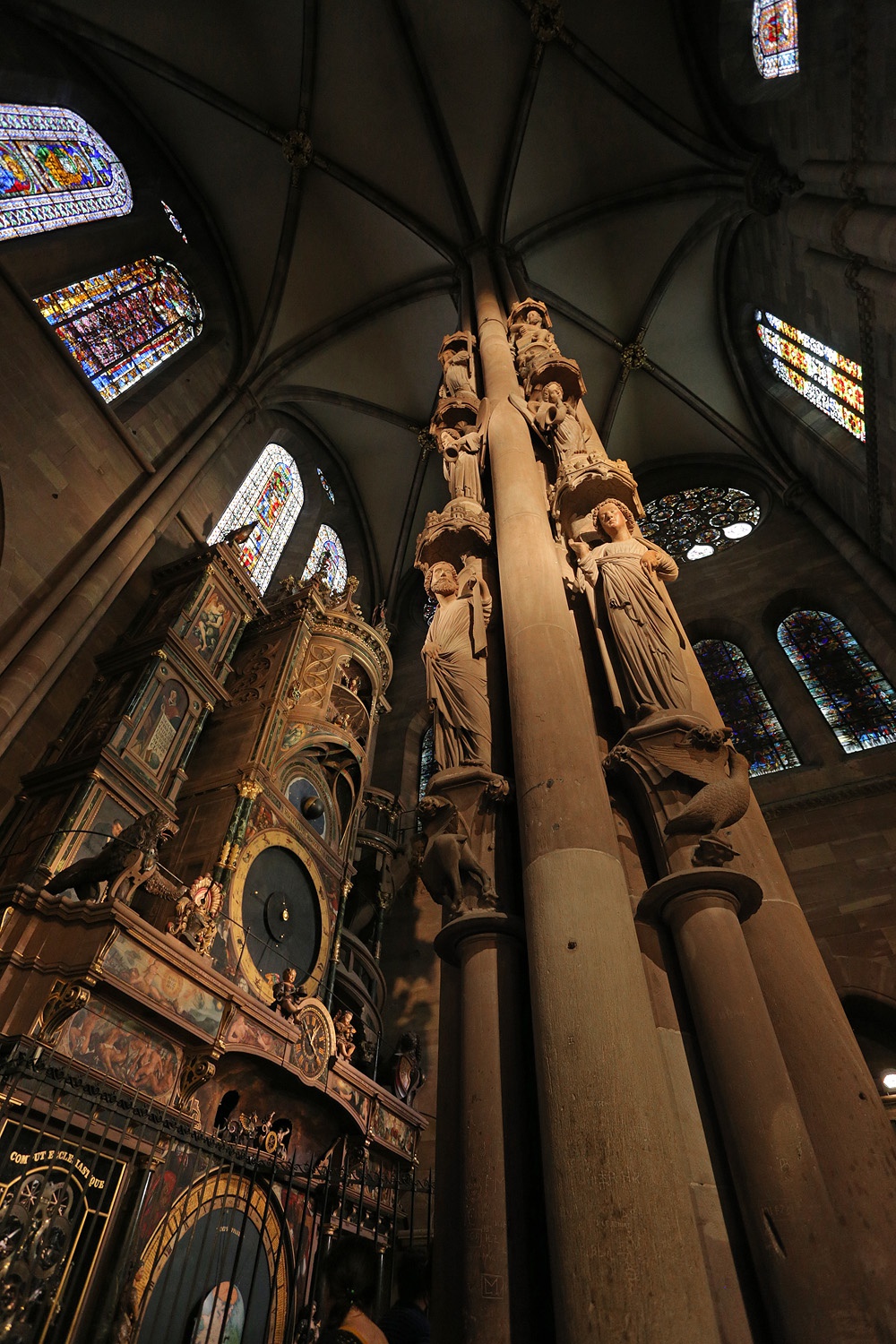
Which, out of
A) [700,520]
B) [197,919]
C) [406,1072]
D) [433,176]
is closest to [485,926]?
[197,919]

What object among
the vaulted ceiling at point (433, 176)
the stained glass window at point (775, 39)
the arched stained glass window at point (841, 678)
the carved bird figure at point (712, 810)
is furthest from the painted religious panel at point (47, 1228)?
the stained glass window at point (775, 39)

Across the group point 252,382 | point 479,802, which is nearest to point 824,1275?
point 479,802

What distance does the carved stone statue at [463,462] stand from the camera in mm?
4797

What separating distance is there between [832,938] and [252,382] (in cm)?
1226

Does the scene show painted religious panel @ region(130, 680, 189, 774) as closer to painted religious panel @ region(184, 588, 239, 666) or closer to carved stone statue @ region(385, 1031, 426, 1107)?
painted religious panel @ region(184, 588, 239, 666)

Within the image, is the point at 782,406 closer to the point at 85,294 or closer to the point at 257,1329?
the point at 85,294

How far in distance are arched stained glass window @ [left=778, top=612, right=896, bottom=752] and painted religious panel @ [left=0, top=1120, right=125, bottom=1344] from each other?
9065mm

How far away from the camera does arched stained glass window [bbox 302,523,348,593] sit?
15258 mm

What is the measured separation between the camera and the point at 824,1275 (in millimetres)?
1540

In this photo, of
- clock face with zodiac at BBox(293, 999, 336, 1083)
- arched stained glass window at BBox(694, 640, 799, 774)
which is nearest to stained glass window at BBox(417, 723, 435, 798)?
arched stained glass window at BBox(694, 640, 799, 774)

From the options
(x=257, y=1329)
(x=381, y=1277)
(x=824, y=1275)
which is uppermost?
(x=381, y=1277)

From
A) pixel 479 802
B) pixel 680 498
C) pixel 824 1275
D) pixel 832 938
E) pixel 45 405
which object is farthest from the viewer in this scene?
pixel 680 498

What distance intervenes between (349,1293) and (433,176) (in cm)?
1462

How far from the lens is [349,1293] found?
251 cm
